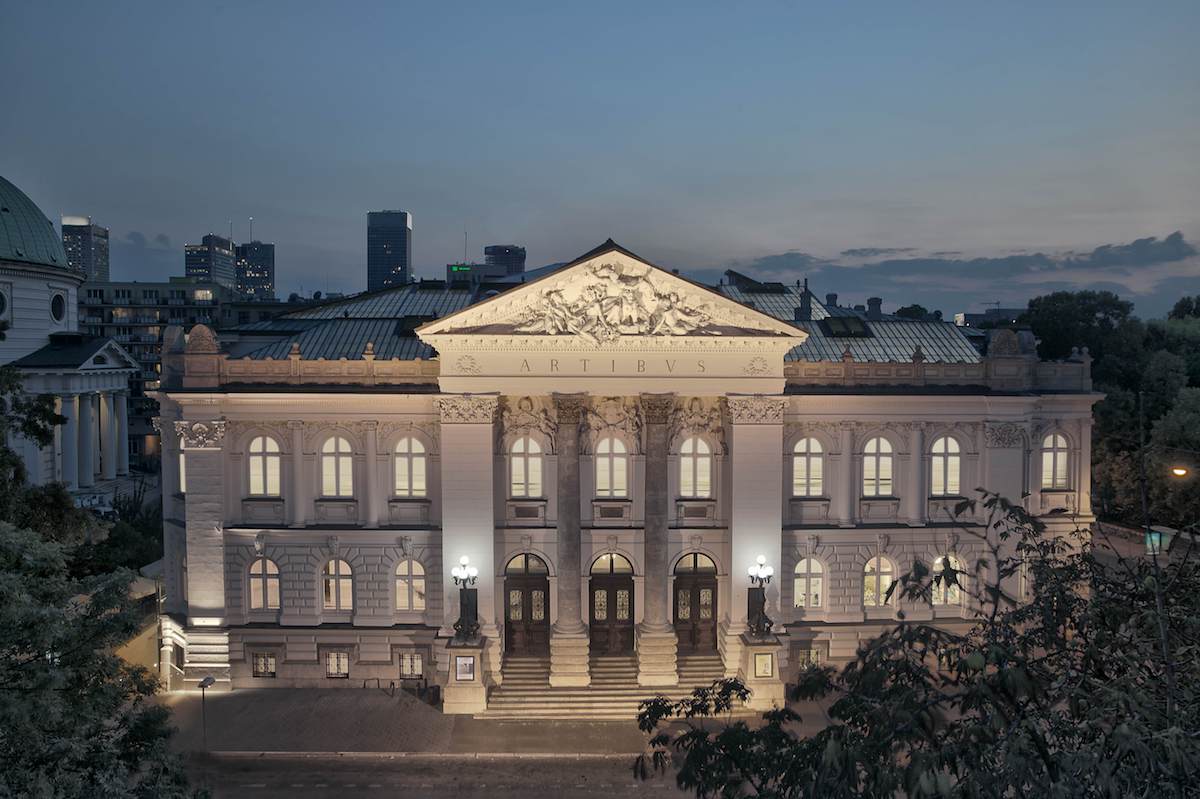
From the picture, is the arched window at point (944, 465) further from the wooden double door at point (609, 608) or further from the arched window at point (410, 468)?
the arched window at point (410, 468)

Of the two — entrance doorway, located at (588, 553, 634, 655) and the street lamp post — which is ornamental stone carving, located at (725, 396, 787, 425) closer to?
the street lamp post

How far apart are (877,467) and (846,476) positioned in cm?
165

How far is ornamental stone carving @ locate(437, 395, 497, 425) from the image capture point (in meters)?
35.2

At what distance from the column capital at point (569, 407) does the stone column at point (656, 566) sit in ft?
8.82

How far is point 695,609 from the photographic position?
38625mm

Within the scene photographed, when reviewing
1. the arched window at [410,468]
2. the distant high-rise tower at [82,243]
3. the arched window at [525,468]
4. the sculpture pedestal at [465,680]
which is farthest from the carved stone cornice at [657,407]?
the distant high-rise tower at [82,243]

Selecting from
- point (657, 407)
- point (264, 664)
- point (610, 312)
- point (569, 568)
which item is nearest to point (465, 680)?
point (569, 568)

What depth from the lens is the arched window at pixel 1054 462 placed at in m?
38.9

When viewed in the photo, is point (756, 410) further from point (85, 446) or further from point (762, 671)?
point (85, 446)

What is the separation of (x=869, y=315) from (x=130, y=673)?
153 ft

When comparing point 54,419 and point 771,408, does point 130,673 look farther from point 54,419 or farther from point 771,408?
point 771,408

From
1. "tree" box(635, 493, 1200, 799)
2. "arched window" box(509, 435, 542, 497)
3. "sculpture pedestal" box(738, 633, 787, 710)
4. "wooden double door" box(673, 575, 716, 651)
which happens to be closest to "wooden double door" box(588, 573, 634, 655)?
"wooden double door" box(673, 575, 716, 651)

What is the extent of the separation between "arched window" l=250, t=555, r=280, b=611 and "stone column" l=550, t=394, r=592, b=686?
12.3 metres

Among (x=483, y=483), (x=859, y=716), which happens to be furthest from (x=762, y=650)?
(x=859, y=716)
